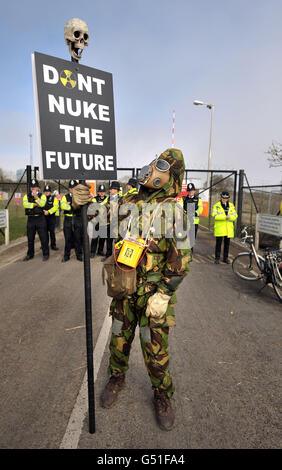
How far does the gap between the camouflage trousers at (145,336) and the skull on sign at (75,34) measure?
1843 millimetres

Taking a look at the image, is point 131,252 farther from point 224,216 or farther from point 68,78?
point 224,216

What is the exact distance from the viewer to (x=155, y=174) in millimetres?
2170

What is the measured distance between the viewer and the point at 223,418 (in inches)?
90.6

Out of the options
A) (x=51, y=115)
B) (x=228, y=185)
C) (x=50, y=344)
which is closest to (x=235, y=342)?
(x=50, y=344)

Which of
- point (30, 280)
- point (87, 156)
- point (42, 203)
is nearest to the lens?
point (87, 156)

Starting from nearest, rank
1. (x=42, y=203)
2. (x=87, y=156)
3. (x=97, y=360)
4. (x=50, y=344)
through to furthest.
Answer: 1. (x=87, y=156)
2. (x=97, y=360)
3. (x=50, y=344)
4. (x=42, y=203)

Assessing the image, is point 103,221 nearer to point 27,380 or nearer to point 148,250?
point 148,250

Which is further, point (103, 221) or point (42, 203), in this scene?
point (42, 203)

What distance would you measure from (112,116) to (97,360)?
8.01 ft

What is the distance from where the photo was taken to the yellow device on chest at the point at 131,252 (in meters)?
2.09

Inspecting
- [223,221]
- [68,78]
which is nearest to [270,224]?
[223,221]

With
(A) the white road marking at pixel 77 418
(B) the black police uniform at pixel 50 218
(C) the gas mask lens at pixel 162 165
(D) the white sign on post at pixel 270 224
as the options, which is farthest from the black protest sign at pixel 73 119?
(B) the black police uniform at pixel 50 218

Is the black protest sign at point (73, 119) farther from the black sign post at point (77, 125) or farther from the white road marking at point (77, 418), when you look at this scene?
the white road marking at point (77, 418)
